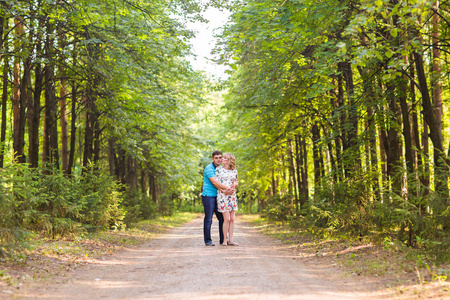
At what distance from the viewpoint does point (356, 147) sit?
35.2ft

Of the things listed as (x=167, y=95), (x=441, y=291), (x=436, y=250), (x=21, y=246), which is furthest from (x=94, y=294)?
(x=167, y=95)

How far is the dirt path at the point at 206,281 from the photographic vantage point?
523 centimetres

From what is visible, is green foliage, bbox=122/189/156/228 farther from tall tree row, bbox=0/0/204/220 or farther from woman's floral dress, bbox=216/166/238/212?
woman's floral dress, bbox=216/166/238/212

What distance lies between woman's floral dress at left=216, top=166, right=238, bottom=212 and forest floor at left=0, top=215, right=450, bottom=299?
1.02 m

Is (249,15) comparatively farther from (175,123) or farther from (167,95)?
(175,123)

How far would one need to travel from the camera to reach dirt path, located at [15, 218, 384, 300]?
523 cm

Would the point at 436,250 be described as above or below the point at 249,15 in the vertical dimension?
below

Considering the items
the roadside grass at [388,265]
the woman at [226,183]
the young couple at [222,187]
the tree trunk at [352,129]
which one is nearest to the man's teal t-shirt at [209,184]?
the young couple at [222,187]

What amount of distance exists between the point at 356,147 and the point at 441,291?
6072 millimetres

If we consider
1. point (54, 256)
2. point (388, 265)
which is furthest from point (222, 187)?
point (388, 265)

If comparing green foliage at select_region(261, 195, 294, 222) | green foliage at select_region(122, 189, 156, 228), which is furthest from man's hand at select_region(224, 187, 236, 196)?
green foliage at select_region(261, 195, 294, 222)

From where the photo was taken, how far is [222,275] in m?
6.32

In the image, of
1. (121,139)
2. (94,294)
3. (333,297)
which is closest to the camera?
(333,297)

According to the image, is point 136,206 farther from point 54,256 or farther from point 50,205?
point 54,256
